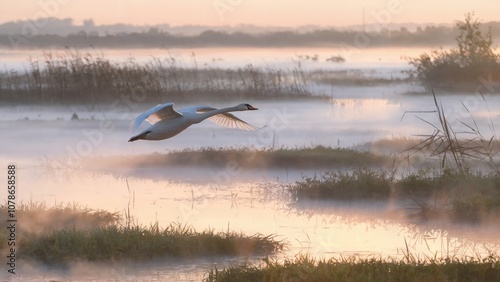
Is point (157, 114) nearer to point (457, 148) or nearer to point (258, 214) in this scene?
point (258, 214)

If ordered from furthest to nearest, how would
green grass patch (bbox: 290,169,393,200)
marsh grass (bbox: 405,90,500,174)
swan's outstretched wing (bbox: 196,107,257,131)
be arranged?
1. green grass patch (bbox: 290,169,393,200)
2. marsh grass (bbox: 405,90,500,174)
3. swan's outstretched wing (bbox: 196,107,257,131)

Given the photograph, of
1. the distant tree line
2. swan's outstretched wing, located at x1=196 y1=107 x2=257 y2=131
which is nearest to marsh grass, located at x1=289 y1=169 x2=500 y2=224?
swan's outstretched wing, located at x1=196 y1=107 x2=257 y2=131

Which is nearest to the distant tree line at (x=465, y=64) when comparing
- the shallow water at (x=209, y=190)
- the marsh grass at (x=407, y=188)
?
the shallow water at (x=209, y=190)

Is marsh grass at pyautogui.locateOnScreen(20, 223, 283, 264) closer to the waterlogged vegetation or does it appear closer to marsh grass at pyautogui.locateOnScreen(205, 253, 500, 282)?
the waterlogged vegetation

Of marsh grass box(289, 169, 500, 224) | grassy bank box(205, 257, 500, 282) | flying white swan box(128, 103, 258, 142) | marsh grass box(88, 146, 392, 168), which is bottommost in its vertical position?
grassy bank box(205, 257, 500, 282)

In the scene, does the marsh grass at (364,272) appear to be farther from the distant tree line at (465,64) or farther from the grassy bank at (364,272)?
the distant tree line at (465,64)

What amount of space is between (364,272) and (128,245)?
2683mm

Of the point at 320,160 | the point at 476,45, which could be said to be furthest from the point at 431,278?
the point at 476,45

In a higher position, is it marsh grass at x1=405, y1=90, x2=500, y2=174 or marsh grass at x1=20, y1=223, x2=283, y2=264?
marsh grass at x1=405, y1=90, x2=500, y2=174

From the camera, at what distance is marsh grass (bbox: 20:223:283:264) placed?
9.50m

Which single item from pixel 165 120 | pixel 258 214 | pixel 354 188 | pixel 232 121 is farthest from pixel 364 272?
pixel 354 188

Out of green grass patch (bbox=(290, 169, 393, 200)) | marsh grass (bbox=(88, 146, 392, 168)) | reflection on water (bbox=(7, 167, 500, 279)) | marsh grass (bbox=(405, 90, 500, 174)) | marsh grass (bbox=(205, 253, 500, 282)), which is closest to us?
marsh grass (bbox=(205, 253, 500, 282))

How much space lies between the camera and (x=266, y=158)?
54.5 ft

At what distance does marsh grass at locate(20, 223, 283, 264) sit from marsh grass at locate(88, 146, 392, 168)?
6.31 metres
